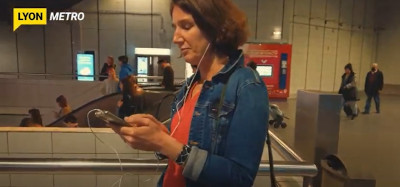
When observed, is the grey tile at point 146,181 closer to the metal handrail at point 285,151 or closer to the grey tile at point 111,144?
the grey tile at point 111,144

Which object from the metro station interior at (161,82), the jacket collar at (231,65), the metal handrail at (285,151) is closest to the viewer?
the jacket collar at (231,65)

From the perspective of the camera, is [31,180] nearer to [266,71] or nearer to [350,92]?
[350,92]

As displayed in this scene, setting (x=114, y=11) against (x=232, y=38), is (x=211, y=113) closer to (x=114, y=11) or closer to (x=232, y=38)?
(x=232, y=38)

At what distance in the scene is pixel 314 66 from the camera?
14.8 meters

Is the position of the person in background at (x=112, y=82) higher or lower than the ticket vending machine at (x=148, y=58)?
lower

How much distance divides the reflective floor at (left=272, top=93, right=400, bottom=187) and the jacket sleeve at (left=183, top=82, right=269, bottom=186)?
1.72 m

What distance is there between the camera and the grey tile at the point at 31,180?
3.10 meters

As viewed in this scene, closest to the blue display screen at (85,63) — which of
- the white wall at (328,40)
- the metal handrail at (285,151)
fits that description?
the white wall at (328,40)

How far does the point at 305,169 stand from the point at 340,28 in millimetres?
15427

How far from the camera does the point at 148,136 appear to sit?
2.68ft

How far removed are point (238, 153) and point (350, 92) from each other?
8.79 meters

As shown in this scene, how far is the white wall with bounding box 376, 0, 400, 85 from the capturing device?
16594mm

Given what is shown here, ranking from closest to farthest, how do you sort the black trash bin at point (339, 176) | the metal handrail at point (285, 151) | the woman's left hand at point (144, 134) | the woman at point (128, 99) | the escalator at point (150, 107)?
the woman's left hand at point (144, 134)
the metal handrail at point (285, 151)
the black trash bin at point (339, 176)
the woman at point (128, 99)
the escalator at point (150, 107)

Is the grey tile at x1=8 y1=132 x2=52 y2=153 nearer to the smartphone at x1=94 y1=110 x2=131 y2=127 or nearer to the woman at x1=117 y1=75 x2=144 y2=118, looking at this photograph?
the woman at x1=117 y1=75 x2=144 y2=118
